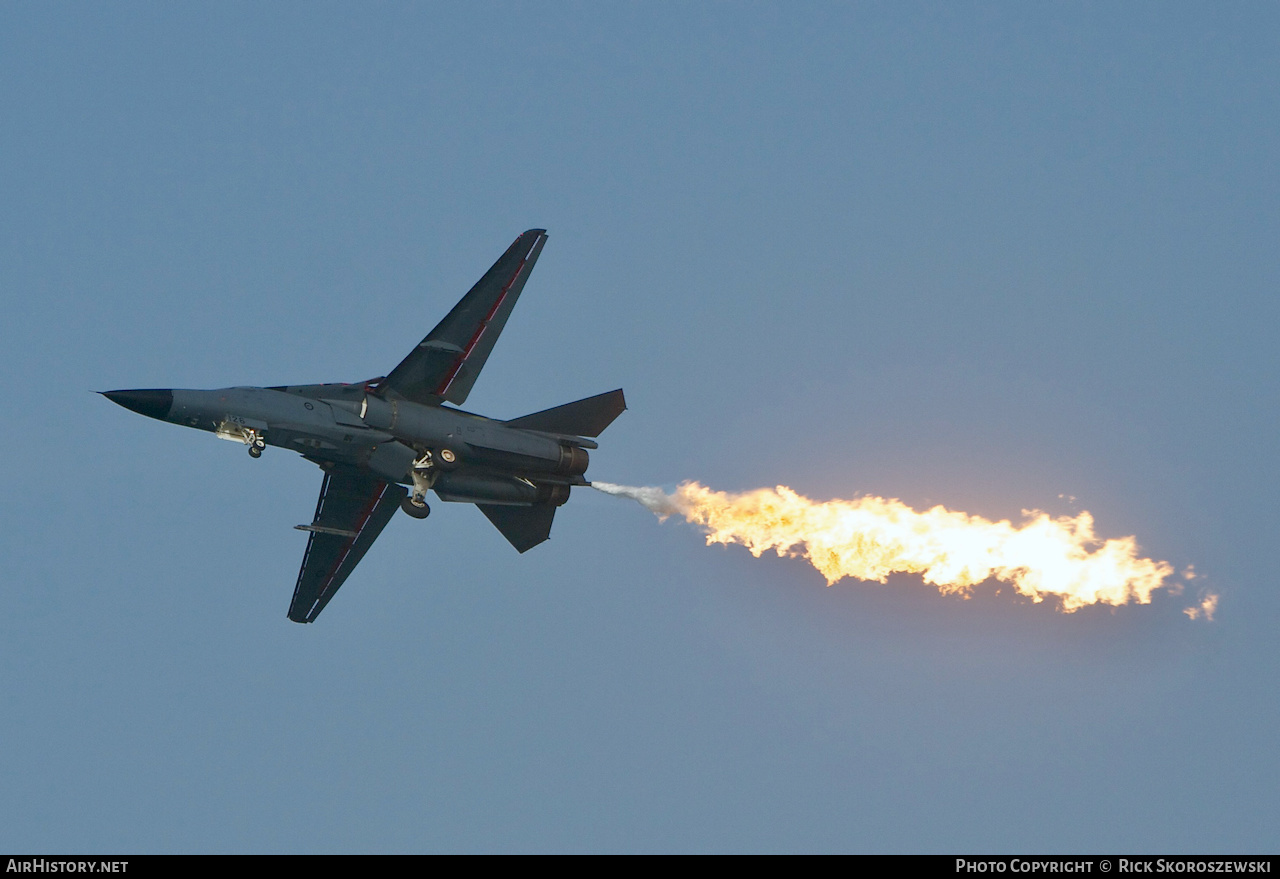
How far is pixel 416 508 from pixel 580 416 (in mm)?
5770

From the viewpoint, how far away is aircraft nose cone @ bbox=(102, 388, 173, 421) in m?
43.1

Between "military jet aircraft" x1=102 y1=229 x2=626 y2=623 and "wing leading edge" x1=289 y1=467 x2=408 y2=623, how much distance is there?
48.1 inches

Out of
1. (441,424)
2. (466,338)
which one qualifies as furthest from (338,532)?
(466,338)

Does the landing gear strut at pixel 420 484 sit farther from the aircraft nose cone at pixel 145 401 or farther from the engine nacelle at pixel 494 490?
the aircraft nose cone at pixel 145 401

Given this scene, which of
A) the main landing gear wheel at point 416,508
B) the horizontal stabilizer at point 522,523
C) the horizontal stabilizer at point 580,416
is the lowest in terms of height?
the main landing gear wheel at point 416,508

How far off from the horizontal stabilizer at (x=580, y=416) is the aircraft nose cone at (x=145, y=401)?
1024 centimetres

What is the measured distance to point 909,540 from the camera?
51312 millimetres

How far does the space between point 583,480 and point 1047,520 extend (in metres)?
15.8

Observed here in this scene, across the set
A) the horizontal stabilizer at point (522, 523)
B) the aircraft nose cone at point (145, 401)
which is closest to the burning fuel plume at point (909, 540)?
the horizontal stabilizer at point (522, 523)

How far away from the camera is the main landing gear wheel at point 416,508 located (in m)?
46.9

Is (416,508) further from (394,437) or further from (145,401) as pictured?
(145,401)

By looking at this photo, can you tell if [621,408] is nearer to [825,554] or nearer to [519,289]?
[519,289]
